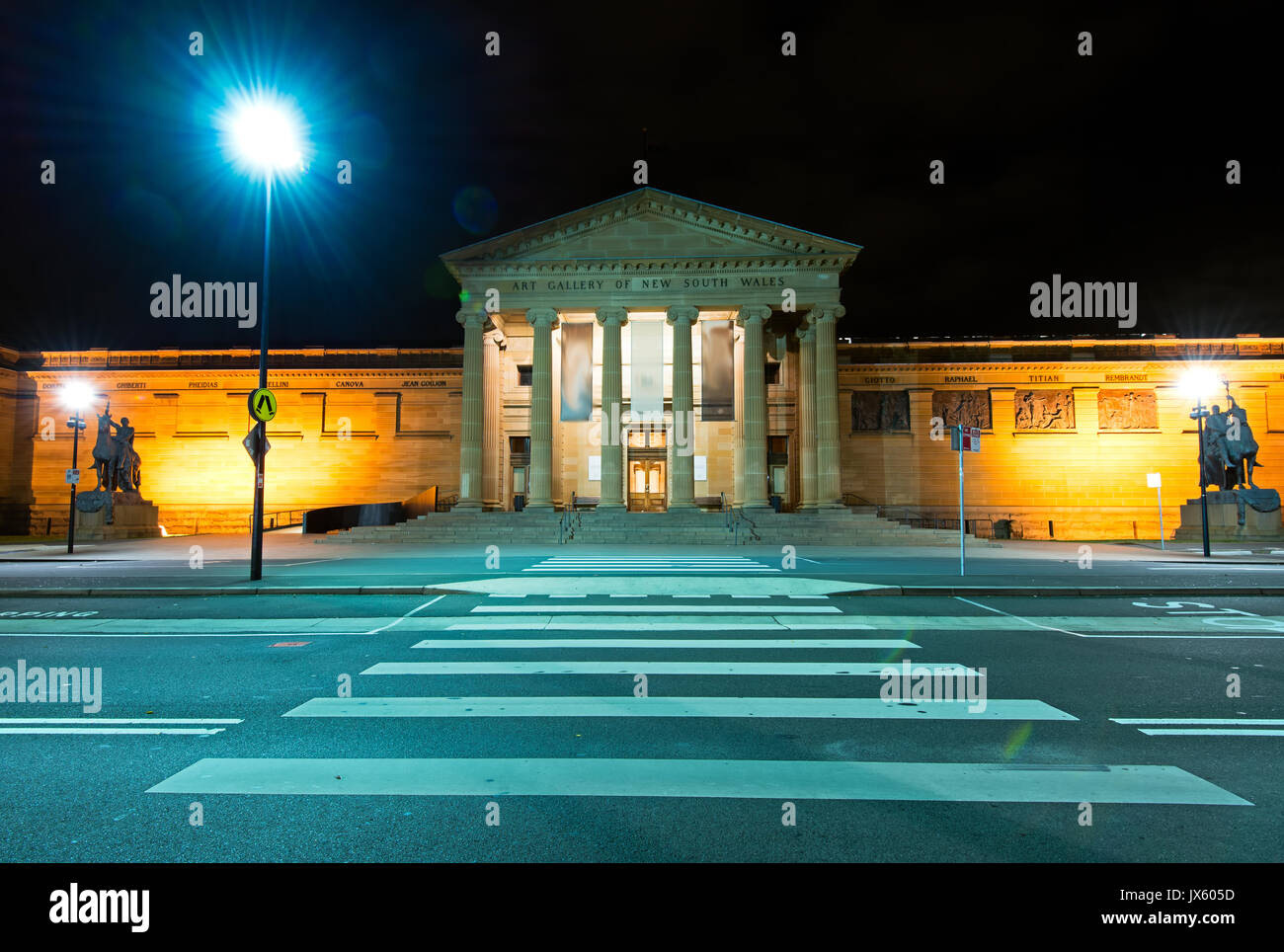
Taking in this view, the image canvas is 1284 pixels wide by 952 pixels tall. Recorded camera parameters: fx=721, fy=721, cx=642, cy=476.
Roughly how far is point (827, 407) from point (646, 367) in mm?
10657

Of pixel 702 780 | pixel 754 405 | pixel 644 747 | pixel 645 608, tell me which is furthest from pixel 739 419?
pixel 702 780

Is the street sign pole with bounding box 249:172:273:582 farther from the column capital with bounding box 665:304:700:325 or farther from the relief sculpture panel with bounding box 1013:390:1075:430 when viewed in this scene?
the relief sculpture panel with bounding box 1013:390:1075:430

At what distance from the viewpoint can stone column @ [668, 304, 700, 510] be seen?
33344 mm

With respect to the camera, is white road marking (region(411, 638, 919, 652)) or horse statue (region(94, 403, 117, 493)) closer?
white road marking (region(411, 638, 919, 652))

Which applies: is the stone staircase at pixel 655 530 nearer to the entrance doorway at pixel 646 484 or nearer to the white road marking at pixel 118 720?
the entrance doorway at pixel 646 484

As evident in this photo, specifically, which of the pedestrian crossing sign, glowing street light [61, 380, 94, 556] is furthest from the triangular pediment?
the pedestrian crossing sign

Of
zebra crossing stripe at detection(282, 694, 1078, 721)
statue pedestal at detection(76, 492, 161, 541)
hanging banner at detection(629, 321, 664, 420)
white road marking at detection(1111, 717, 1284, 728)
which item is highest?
hanging banner at detection(629, 321, 664, 420)

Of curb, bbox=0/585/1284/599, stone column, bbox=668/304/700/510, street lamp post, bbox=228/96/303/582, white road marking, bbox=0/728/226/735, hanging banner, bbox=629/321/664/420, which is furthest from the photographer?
hanging banner, bbox=629/321/664/420

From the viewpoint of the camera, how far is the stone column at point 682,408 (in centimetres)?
3334

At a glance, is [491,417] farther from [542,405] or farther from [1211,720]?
[1211,720]

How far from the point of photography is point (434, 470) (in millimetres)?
44094

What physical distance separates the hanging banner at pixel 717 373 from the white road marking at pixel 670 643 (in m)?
26.3

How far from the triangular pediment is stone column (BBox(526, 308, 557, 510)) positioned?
9.30ft

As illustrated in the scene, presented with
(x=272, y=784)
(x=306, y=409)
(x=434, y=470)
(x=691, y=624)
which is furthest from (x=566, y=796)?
(x=306, y=409)
